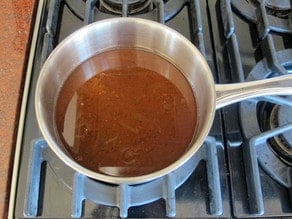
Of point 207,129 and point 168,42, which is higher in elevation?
point 168,42

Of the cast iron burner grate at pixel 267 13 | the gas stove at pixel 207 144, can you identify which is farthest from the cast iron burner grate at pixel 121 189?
the cast iron burner grate at pixel 267 13

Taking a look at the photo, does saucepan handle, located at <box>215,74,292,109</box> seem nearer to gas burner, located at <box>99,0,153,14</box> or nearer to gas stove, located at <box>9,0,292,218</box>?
gas stove, located at <box>9,0,292,218</box>

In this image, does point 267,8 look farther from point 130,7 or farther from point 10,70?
point 10,70

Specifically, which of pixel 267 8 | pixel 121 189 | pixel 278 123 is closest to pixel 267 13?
pixel 267 8

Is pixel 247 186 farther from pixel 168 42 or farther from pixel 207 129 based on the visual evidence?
pixel 168 42

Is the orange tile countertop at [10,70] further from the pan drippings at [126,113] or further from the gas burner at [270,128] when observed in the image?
the gas burner at [270,128]

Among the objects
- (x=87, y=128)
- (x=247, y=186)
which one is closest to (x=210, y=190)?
(x=247, y=186)
